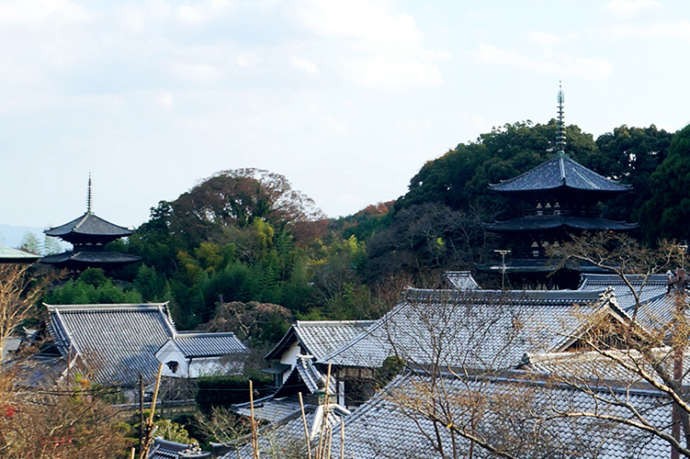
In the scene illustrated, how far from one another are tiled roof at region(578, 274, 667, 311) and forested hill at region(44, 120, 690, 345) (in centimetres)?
457

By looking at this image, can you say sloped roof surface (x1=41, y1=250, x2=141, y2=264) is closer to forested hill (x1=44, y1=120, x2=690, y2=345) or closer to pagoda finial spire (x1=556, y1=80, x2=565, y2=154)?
forested hill (x1=44, y1=120, x2=690, y2=345)

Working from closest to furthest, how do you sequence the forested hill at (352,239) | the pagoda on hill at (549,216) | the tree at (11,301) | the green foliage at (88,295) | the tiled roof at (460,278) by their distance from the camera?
the tree at (11,301)
the tiled roof at (460,278)
the pagoda on hill at (549,216)
the forested hill at (352,239)
the green foliage at (88,295)

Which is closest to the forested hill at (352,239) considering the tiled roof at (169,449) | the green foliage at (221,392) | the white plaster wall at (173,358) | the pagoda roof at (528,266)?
the pagoda roof at (528,266)

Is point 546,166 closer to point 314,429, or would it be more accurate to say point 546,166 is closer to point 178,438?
point 178,438

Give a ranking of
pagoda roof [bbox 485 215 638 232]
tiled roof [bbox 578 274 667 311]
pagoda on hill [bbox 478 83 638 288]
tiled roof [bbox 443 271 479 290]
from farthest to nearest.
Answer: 1. pagoda roof [bbox 485 215 638 232]
2. pagoda on hill [bbox 478 83 638 288]
3. tiled roof [bbox 443 271 479 290]
4. tiled roof [bbox 578 274 667 311]

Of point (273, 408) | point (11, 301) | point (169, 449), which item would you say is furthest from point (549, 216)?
point (11, 301)

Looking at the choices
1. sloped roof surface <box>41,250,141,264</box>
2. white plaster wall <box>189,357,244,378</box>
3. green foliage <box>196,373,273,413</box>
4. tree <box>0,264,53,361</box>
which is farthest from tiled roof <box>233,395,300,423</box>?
sloped roof surface <box>41,250,141,264</box>

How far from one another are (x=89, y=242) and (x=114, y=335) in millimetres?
14956

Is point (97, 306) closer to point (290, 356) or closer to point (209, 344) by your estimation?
point (209, 344)

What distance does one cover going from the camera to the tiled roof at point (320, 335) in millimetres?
18828

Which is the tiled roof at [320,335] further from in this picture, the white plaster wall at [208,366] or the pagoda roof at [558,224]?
the pagoda roof at [558,224]

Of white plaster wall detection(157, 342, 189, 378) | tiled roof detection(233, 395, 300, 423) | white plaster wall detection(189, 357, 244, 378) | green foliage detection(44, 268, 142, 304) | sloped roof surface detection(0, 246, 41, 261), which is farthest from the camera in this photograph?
green foliage detection(44, 268, 142, 304)

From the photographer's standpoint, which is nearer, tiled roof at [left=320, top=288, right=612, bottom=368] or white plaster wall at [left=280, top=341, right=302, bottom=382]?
tiled roof at [left=320, top=288, right=612, bottom=368]

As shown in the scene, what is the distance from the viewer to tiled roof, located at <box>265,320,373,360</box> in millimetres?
18828
